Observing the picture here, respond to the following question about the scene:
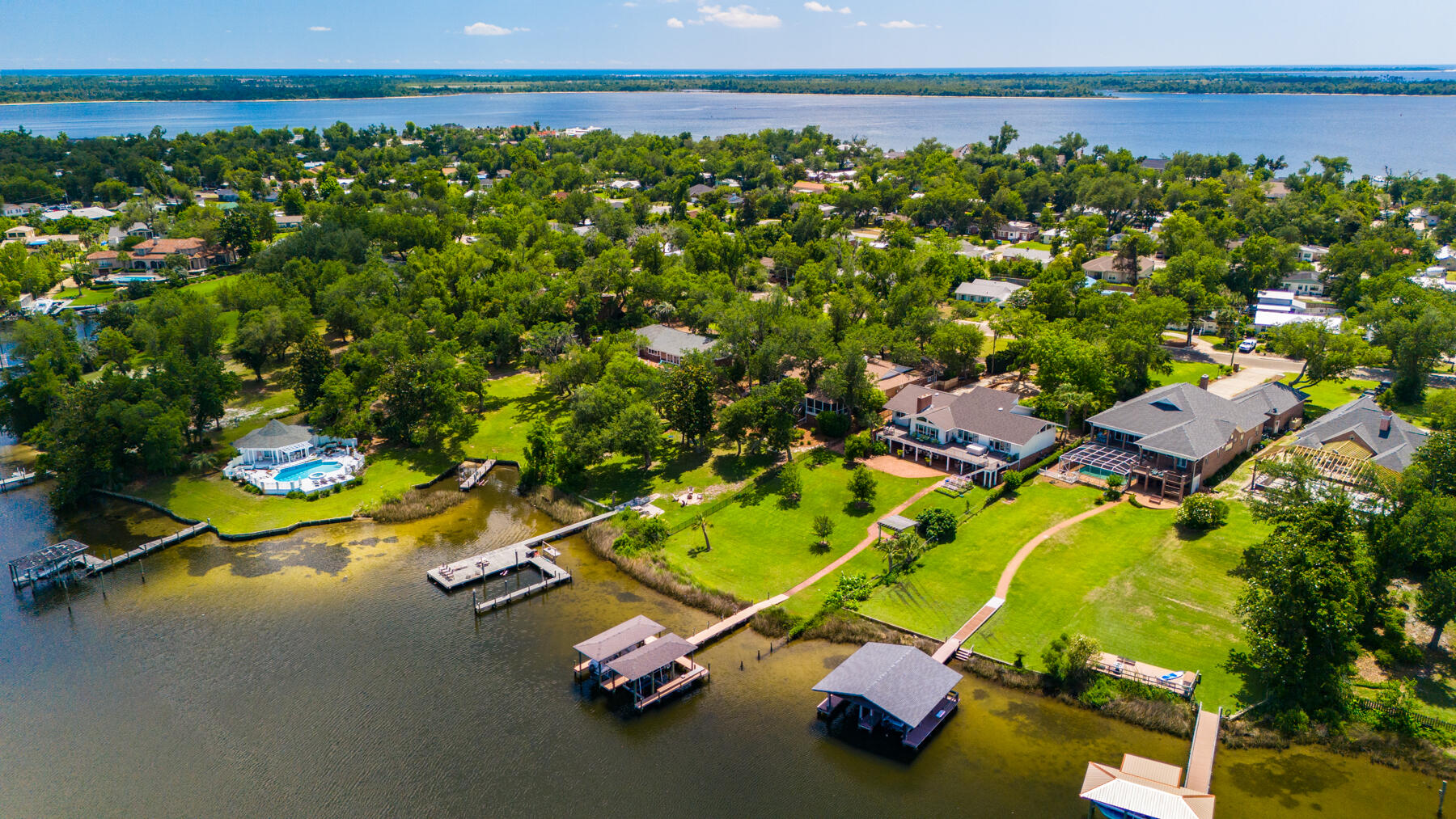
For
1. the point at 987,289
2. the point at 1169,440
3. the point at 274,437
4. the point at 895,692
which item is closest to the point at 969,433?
the point at 1169,440

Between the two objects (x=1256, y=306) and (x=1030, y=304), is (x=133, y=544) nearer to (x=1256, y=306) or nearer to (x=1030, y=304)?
(x=1030, y=304)

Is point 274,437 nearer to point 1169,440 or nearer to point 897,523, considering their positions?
point 897,523

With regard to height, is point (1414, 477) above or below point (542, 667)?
above

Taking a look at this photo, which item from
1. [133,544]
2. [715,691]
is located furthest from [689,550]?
[133,544]

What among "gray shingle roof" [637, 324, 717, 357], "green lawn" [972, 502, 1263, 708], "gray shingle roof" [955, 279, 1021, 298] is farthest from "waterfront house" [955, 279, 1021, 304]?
"green lawn" [972, 502, 1263, 708]

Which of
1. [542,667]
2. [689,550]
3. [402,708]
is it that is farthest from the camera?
[689,550]

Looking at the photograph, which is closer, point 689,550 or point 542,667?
point 542,667
